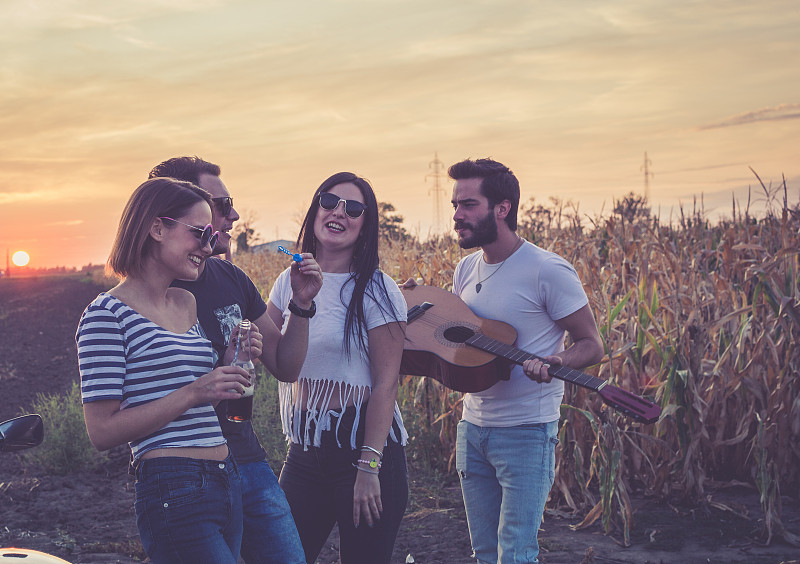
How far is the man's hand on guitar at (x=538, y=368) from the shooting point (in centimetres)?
321

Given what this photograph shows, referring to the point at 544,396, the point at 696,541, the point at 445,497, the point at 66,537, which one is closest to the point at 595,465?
the point at 696,541

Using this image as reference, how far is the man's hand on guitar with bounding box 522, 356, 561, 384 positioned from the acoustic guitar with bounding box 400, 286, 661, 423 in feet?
0.10

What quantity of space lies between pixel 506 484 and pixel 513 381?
1.42 feet

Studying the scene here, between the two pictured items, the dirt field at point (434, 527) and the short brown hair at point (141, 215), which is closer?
the short brown hair at point (141, 215)

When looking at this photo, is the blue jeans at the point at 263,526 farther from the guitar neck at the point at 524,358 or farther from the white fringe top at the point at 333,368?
the guitar neck at the point at 524,358

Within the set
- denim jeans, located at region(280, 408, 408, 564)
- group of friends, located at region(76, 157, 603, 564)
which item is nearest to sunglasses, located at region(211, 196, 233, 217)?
group of friends, located at region(76, 157, 603, 564)

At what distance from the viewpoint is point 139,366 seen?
2.21 metres

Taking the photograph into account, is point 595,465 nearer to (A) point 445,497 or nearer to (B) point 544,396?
(A) point 445,497

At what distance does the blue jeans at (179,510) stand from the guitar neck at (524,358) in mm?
1489

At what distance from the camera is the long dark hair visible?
2906 millimetres

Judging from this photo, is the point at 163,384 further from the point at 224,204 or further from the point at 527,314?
the point at 527,314

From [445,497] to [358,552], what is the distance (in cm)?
350

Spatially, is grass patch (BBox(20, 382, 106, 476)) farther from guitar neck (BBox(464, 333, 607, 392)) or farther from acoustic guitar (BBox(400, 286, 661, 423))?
guitar neck (BBox(464, 333, 607, 392))

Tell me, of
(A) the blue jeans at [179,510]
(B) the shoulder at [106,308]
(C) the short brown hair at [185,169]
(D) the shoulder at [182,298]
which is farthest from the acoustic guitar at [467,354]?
(B) the shoulder at [106,308]
